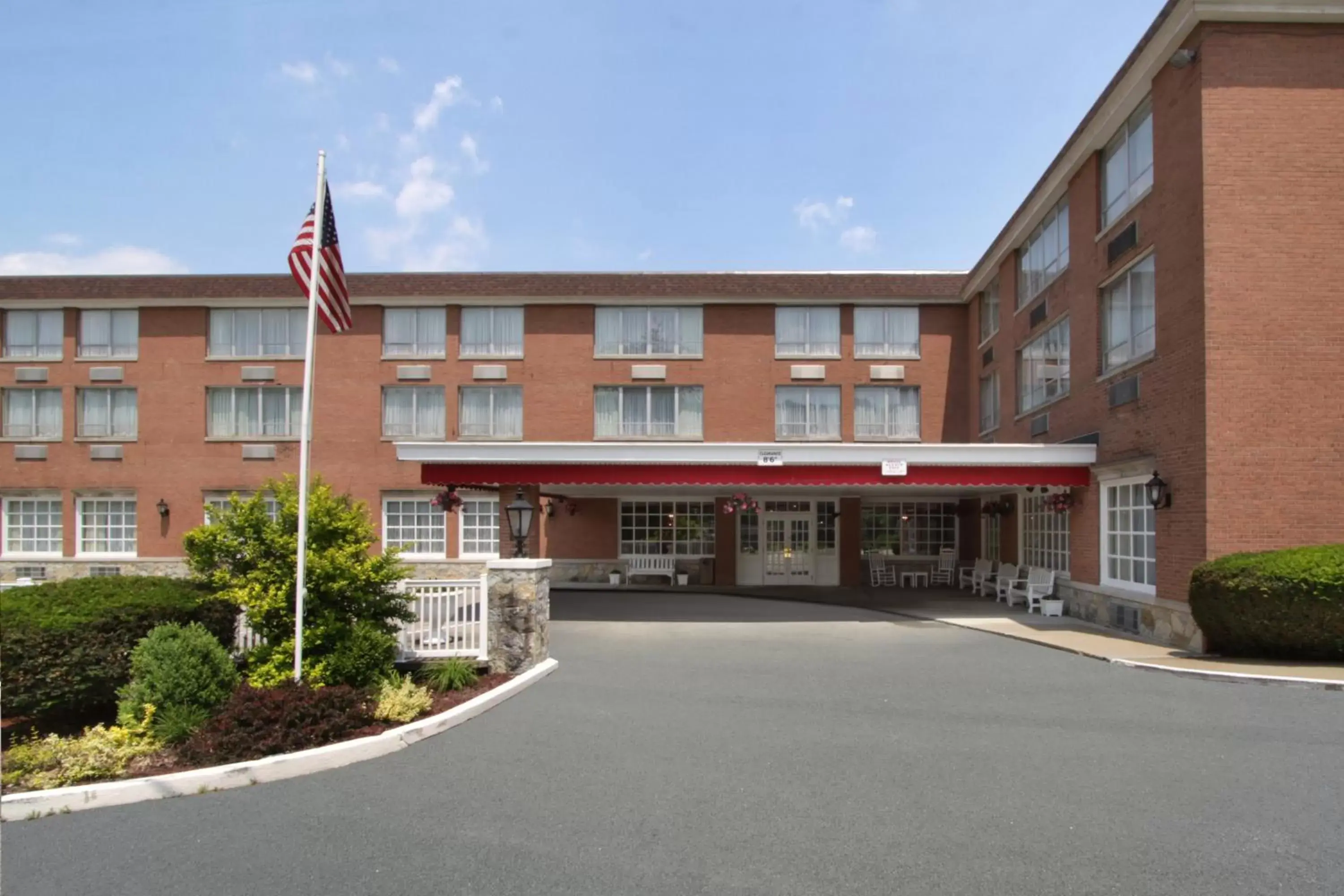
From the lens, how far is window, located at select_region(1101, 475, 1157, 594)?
13250mm

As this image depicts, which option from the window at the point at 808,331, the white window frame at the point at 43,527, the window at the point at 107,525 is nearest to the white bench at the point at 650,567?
the window at the point at 808,331

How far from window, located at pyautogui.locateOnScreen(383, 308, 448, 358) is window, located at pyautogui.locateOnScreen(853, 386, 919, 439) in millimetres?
13073

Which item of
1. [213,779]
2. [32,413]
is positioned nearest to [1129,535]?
[213,779]

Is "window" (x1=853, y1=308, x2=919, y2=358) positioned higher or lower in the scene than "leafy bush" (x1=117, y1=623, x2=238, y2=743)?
higher

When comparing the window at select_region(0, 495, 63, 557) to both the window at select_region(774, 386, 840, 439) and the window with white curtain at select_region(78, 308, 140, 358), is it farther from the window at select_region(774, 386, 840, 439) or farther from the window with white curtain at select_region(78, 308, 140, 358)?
the window at select_region(774, 386, 840, 439)

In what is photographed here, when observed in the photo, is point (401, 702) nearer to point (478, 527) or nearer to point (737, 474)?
point (737, 474)

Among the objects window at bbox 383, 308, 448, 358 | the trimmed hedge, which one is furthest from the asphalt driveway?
window at bbox 383, 308, 448, 358

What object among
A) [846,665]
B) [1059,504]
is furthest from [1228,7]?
[846,665]

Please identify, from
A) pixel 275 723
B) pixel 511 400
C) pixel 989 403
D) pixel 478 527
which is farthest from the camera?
pixel 511 400

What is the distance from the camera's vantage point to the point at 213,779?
5.93 meters

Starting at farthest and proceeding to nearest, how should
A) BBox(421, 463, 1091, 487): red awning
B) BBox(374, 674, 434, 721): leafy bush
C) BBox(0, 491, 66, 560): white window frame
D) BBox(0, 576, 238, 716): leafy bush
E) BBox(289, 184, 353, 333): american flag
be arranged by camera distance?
BBox(0, 491, 66, 560): white window frame → BBox(421, 463, 1091, 487): red awning → BBox(289, 184, 353, 333): american flag → BBox(374, 674, 434, 721): leafy bush → BBox(0, 576, 238, 716): leafy bush

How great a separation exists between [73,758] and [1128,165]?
55.5 ft

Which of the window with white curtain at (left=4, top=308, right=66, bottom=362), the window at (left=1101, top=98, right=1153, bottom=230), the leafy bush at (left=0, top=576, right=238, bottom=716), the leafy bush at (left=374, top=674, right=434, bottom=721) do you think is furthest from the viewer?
the window with white curtain at (left=4, top=308, right=66, bottom=362)

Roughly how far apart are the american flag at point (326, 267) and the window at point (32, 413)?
2250cm
